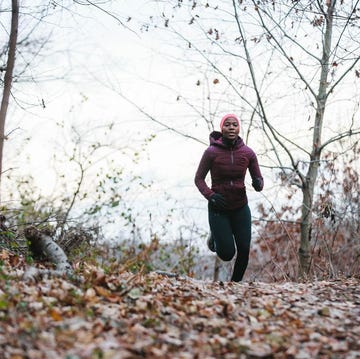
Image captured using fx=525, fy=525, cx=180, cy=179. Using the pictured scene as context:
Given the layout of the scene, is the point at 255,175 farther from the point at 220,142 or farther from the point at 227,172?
the point at 220,142

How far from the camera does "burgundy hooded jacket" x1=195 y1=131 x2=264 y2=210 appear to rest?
6340 mm

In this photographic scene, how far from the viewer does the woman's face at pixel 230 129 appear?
253 inches

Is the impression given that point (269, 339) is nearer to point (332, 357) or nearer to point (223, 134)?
point (332, 357)

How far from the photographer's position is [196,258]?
1336 cm

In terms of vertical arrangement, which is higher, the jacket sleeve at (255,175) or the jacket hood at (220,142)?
the jacket hood at (220,142)

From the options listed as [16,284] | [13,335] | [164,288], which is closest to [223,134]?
[164,288]

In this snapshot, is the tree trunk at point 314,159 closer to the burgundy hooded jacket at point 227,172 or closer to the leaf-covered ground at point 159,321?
the burgundy hooded jacket at point 227,172

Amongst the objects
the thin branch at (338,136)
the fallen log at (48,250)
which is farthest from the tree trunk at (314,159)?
the fallen log at (48,250)

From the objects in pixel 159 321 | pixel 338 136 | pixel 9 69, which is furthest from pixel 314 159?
pixel 159 321

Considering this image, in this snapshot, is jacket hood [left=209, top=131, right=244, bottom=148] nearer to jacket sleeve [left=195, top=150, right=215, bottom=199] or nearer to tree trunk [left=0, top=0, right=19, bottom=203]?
jacket sleeve [left=195, top=150, right=215, bottom=199]

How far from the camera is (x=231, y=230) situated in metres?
6.42

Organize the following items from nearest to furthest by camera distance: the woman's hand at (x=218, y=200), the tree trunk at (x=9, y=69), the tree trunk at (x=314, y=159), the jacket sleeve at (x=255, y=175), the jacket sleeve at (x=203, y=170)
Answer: the woman's hand at (x=218, y=200) < the jacket sleeve at (x=203, y=170) < the jacket sleeve at (x=255, y=175) < the tree trunk at (x=9, y=69) < the tree trunk at (x=314, y=159)

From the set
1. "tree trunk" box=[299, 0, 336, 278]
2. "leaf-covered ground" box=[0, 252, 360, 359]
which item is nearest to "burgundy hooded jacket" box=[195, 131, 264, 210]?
"leaf-covered ground" box=[0, 252, 360, 359]

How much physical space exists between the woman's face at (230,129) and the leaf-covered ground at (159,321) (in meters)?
1.96
